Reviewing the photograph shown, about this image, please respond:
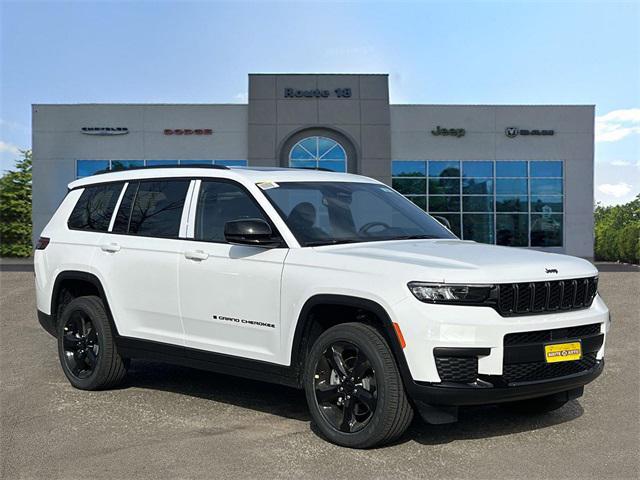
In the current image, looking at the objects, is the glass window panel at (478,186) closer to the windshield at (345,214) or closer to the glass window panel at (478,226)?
the glass window panel at (478,226)

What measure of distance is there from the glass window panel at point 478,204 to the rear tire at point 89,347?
3046 cm

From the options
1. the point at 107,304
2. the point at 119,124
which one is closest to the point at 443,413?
the point at 107,304

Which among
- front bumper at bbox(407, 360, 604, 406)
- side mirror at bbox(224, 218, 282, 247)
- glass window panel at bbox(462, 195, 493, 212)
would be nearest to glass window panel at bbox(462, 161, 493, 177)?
glass window panel at bbox(462, 195, 493, 212)

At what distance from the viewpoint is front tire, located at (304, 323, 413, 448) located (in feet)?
17.0

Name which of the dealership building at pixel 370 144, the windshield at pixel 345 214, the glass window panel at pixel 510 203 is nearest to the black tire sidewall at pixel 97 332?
the windshield at pixel 345 214

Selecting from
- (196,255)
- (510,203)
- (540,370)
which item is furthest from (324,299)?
(510,203)

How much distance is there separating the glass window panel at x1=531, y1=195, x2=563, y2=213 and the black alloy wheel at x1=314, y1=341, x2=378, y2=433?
33270 mm

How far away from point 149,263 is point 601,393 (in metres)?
4.21

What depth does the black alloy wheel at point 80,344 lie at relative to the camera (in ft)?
24.5

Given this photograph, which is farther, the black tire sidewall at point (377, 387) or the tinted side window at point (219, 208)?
the tinted side window at point (219, 208)

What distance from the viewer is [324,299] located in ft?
18.1

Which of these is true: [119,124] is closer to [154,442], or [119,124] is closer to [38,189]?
[38,189]

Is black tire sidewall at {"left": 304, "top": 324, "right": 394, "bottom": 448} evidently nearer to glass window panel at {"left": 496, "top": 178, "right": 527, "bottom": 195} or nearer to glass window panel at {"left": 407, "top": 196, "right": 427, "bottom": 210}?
glass window panel at {"left": 407, "top": 196, "right": 427, "bottom": 210}

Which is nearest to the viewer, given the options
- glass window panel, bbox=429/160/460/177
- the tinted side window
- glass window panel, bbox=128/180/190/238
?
the tinted side window
